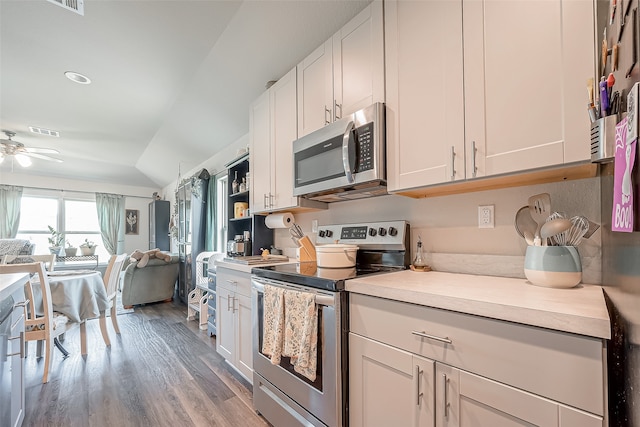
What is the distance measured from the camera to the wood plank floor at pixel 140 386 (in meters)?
1.75

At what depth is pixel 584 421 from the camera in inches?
26.8

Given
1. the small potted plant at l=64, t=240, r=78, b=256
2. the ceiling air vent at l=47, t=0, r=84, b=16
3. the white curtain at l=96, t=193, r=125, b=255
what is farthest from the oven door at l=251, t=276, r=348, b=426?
the white curtain at l=96, t=193, r=125, b=255

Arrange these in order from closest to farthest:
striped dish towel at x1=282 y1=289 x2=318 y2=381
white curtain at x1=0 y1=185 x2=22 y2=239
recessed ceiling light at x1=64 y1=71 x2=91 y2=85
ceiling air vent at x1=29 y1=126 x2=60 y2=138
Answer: striped dish towel at x1=282 y1=289 x2=318 y2=381, recessed ceiling light at x1=64 y1=71 x2=91 y2=85, ceiling air vent at x1=29 y1=126 x2=60 y2=138, white curtain at x1=0 y1=185 x2=22 y2=239

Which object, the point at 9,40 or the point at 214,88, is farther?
the point at 214,88

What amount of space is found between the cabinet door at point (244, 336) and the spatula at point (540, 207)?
174 centimetres

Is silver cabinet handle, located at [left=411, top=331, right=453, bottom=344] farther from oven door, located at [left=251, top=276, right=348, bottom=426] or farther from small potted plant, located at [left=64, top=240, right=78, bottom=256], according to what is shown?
small potted plant, located at [left=64, top=240, right=78, bottom=256]

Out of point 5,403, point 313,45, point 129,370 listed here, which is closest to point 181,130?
point 313,45

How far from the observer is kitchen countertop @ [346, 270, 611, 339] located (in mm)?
703

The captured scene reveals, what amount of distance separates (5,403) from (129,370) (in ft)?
3.98

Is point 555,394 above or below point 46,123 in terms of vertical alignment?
below

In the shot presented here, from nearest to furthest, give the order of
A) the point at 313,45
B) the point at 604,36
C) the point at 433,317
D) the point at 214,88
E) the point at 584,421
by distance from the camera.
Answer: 1. the point at 584,421
2. the point at 604,36
3. the point at 433,317
4. the point at 313,45
5. the point at 214,88

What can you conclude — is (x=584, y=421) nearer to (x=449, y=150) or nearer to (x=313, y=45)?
(x=449, y=150)

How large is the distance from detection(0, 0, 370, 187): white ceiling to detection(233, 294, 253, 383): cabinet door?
6.44 ft

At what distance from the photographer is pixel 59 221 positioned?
20.5ft
